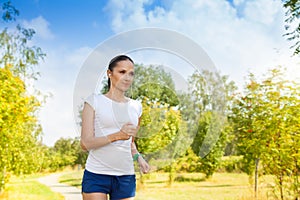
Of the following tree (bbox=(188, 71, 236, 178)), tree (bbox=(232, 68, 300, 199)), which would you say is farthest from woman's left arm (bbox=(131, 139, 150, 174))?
tree (bbox=(232, 68, 300, 199))

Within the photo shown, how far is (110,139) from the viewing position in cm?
161

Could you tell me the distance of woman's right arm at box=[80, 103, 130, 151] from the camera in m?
1.60

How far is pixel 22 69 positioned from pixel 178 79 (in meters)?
3.90

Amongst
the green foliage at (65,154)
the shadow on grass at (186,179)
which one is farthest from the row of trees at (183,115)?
the green foliage at (65,154)

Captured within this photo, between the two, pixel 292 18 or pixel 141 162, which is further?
pixel 292 18

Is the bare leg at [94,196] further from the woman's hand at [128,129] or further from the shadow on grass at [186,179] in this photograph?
the shadow on grass at [186,179]

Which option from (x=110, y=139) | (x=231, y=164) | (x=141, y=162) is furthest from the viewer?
(x=231, y=164)

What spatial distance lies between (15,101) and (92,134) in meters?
3.34

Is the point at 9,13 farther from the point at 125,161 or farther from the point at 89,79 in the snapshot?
the point at 125,161

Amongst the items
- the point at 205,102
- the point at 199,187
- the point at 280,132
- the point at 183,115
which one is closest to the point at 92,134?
the point at 183,115

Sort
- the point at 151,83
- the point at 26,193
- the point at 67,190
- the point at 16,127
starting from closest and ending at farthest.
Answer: the point at 151,83, the point at 16,127, the point at 26,193, the point at 67,190

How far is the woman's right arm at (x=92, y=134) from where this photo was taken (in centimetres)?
160

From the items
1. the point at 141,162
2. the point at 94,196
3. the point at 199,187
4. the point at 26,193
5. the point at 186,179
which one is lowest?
the point at 26,193

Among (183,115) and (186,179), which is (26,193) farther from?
(183,115)
